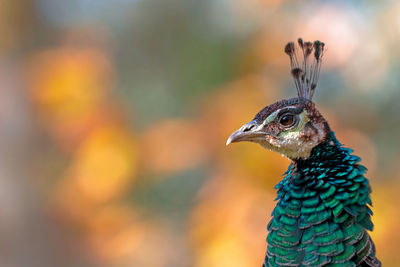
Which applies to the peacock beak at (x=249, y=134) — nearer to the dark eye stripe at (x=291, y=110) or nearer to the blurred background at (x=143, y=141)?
the dark eye stripe at (x=291, y=110)

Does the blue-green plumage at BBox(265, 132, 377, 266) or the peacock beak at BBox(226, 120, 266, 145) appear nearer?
the blue-green plumage at BBox(265, 132, 377, 266)

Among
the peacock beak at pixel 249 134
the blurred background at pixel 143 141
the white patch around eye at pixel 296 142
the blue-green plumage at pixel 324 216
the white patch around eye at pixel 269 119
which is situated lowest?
the blue-green plumage at pixel 324 216

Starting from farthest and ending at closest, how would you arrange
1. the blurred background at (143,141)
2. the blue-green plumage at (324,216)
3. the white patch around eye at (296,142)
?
the blurred background at (143,141) < the white patch around eye at (296,142) < the blue-green plumage at (324,216)

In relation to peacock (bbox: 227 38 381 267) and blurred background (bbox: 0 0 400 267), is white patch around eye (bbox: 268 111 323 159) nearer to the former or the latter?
peacock (bbox: 227 38 381 267)

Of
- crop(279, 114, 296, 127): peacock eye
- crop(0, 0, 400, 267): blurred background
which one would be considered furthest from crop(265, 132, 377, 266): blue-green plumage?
crop(0, 0, 400, 267): blurred background

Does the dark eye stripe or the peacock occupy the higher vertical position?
the dark eye stripe

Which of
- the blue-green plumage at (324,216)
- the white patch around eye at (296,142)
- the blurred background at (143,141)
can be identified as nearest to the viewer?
the blue-green plumage at (324,216)

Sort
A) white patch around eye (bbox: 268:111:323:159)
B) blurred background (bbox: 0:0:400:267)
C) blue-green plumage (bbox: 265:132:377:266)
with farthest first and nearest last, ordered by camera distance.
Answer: blurred background (bbox: 0:0:400:267) → white patch around eye (bbox: 268:111:323:159) → blue-green plumage (bbox: 265:132:377:266)

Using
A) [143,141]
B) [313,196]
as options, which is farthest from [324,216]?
[143,141]

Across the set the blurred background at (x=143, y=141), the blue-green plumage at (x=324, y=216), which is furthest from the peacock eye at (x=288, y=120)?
the blurred background at (x=143, y=141)
